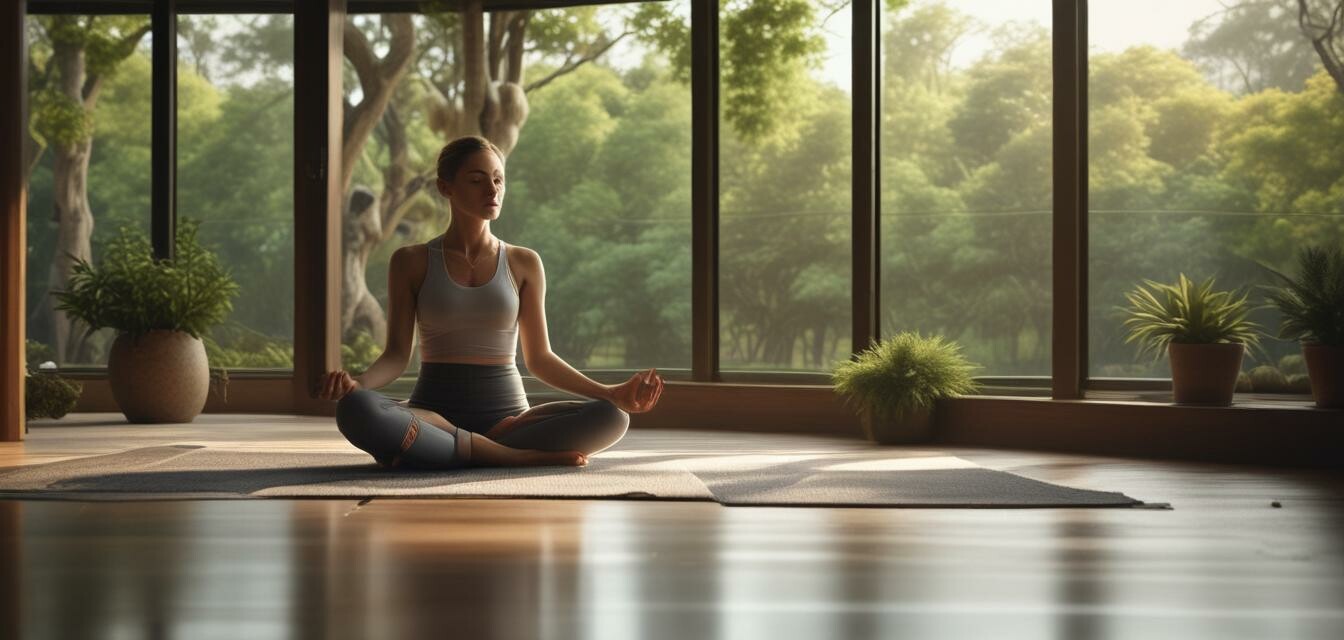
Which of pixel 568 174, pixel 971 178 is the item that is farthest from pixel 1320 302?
pixel 568 174

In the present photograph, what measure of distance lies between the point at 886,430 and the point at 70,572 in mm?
3618

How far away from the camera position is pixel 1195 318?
4914 millimetres

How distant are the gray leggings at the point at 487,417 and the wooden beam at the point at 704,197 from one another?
2.37 metres

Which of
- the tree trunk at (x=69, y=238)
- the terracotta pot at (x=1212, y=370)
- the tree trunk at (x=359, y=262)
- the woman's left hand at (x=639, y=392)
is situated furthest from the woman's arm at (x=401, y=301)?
the tree trunk at (x=69, y=238)

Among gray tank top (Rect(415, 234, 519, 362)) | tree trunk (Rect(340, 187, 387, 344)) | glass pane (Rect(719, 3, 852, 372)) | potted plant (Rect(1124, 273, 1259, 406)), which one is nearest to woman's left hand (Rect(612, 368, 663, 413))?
gray tank top (Rect(415, 234, 519, 362))

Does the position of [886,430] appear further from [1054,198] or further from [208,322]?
[208,322]

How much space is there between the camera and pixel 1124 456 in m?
4.94

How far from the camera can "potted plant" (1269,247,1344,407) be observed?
4.52 metres

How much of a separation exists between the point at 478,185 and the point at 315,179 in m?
2.98

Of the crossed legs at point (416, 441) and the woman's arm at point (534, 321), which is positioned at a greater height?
the woman's arm at point (534, 321)

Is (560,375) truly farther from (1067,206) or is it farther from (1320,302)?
(1320,302)

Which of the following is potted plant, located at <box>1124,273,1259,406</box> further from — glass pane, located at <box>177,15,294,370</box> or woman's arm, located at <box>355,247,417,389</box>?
glass pane, located at <box>177,15,294,370</box>

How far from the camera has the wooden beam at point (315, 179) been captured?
22.1ft

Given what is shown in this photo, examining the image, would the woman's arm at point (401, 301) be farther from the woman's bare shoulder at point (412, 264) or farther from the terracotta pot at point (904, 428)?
the terracotta pot at point (904, 428)
